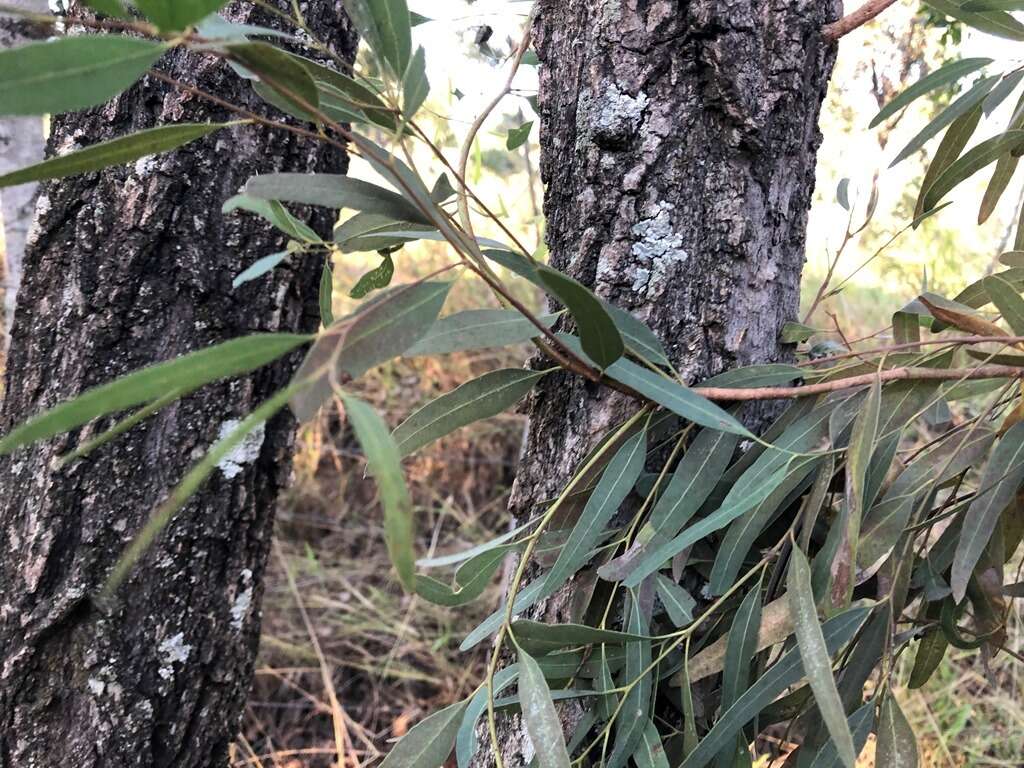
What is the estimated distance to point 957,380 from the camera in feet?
1.93

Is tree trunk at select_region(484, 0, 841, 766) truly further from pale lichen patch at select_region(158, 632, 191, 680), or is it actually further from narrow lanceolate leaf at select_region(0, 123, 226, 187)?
pale lichen patch at select_region(158, 632, 191, 680)

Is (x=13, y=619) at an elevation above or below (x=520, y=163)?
below

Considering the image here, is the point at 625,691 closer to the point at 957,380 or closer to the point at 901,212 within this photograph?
the point at 957,380

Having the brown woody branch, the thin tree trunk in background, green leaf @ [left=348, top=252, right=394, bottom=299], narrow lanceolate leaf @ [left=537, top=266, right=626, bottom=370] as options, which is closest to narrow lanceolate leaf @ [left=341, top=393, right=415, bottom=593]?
narrow lanceolate leaf @ [left=537, top=266, right=626, bottom=370]

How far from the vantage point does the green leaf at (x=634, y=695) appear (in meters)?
0.58

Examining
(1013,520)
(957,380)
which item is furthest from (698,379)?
(1013,520)

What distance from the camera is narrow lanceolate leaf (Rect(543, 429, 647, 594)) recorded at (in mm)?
576

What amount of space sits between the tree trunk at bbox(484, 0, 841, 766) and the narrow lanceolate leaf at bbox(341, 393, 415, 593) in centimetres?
32

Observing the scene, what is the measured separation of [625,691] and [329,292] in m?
0.40

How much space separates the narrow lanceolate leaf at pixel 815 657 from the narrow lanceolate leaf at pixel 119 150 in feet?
1.50

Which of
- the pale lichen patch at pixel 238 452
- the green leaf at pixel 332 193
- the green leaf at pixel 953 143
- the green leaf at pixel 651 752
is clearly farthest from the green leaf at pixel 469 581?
the green leaf at pixel 953 143

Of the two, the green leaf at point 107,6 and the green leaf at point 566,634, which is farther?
the green leaf at point 566,634

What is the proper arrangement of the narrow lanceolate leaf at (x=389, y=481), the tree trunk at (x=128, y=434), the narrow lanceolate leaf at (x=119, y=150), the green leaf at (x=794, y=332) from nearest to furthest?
the narrow lanceolate leaf at (x=389, y=481) < the narrow lanceolate leaf at (x=119, y=150) < the green leaf at (x=794, y=332) < the tree trunk at (x=128, y=434)

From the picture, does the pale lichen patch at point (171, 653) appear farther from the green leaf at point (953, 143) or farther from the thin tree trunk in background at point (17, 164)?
the thin tree trunk in background at point (17, 164)
